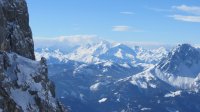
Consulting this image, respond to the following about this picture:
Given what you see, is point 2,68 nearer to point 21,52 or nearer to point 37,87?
point 37,87

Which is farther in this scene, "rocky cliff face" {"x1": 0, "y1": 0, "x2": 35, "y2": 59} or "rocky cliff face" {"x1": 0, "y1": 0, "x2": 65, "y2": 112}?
"rocky cliff face" {"x1": 0, "y1": 0, "x2": 35, "y2": 59}

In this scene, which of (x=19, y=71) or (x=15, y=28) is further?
(x=15, y=28)

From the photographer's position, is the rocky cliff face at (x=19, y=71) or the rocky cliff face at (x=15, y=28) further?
the rocky cliff face at (x=15, y=28)

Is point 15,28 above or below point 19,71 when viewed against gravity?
above

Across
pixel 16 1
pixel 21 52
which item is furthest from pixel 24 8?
pixel 21 52
